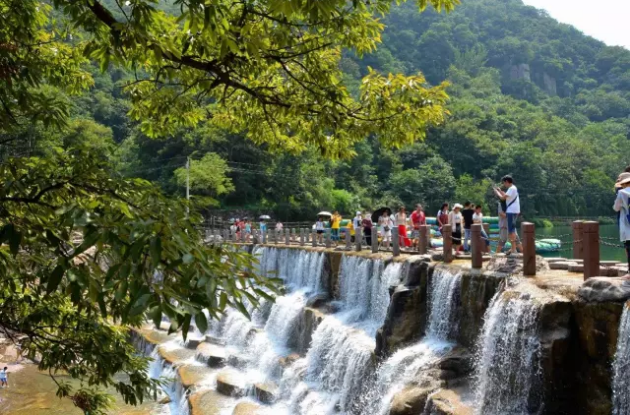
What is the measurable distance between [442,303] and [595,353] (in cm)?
419

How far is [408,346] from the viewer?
39.5 ft

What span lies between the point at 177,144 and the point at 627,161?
5678cm

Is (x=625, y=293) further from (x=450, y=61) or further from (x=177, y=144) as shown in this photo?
(x=450, y=61)

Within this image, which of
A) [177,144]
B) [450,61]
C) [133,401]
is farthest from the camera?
[450,61]

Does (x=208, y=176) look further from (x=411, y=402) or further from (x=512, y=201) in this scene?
(x=411, y=402)

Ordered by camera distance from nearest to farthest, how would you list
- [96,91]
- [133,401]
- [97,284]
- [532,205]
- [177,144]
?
[97,284]
[133,401]
[177,144]
[532,205]
[96,91]

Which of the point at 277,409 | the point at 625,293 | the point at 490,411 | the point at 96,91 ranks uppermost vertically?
the point at 96,91

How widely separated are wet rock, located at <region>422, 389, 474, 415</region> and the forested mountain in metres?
4.04

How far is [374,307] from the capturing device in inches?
606

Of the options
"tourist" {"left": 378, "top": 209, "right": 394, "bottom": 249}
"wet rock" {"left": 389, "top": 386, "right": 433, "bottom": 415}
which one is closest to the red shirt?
"tourist" {"left": 378, "top": 209, "right": 394, "bottom": 249}

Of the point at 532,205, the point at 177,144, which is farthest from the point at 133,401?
the point at 532,205

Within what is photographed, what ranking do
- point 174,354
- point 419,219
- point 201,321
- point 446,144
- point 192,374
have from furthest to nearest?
1. point 446,144
2. point 174,354
3. point 419,219
4. point 192,374
5. point 201,321

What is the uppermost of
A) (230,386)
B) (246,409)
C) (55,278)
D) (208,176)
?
(208,176)

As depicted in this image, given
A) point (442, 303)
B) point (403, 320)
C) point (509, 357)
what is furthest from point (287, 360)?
point (509, 357)
